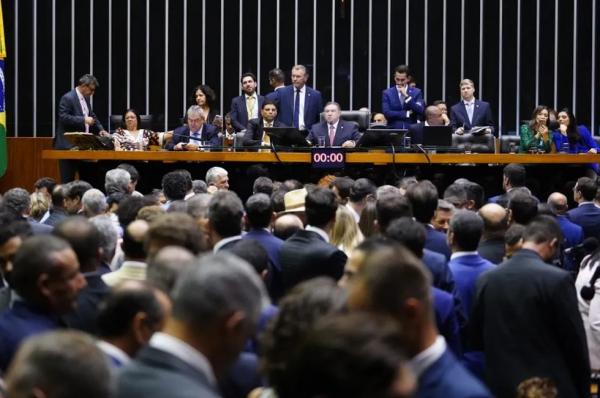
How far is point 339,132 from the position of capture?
14055mm

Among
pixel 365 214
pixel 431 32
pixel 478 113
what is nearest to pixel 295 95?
pixel 478 113

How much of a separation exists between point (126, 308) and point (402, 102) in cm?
1261

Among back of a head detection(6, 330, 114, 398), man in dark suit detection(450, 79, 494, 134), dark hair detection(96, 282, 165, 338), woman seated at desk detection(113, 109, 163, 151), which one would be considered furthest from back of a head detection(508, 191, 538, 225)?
man in dark suit detection(450, 79, 494, 134)

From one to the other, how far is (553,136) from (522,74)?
3.63 metres

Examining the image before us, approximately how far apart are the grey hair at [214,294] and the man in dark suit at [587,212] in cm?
703

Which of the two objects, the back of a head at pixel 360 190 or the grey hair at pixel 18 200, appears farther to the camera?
the back of a head at pixel 360 190

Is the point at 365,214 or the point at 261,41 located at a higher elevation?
the point at 261,41

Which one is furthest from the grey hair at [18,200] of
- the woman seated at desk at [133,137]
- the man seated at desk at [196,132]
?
the woman seated at desk at [133,137]

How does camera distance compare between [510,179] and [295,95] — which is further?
[295,95]

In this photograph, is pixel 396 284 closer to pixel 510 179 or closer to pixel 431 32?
pixel 510 179

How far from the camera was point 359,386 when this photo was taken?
7.82ft

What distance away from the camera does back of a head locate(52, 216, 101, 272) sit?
496cm

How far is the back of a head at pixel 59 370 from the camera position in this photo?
260 centimetres

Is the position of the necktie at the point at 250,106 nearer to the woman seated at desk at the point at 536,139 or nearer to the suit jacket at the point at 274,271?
the woman seated at desk at the point at 536,139
